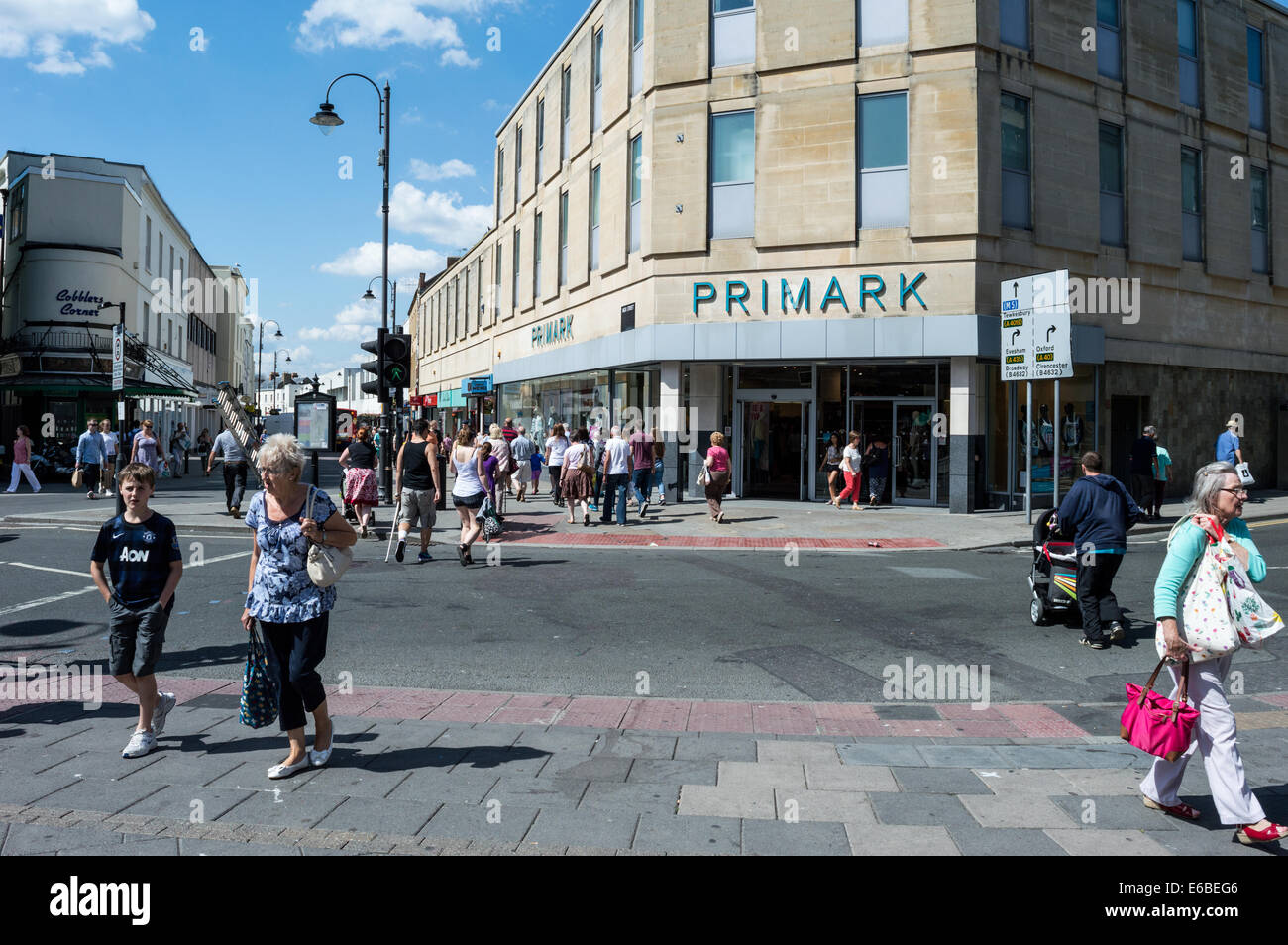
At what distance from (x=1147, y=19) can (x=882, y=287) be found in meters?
10.0

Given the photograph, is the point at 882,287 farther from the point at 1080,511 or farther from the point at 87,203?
the point at 87,203

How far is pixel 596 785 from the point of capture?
4496mm

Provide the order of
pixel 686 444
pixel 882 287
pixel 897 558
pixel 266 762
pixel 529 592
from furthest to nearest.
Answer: pixel 686 444
pixel 882 287
pixel 897 558
pixel 529 592
pixel 266 762

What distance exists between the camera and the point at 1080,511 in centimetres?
816

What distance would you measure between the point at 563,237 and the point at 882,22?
11675mm

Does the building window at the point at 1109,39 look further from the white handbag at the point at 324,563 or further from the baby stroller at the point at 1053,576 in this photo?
the white handbag at the point at 324,563

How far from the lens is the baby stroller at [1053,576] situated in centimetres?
820

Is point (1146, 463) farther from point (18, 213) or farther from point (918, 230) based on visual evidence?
point (18, 213)

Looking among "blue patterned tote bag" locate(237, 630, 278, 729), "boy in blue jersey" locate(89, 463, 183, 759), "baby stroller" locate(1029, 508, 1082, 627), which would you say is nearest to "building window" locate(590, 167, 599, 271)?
"baby stroller" locate(1029, 508, 1082, 627)

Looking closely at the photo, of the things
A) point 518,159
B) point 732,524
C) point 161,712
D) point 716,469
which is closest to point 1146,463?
point 732,524

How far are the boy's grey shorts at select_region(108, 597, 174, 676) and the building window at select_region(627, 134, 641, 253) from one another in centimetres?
1801

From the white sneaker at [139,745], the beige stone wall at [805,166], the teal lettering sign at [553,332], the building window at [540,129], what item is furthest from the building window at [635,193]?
the white sneaker at [139,745]

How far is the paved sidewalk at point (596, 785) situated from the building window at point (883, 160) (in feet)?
48.4

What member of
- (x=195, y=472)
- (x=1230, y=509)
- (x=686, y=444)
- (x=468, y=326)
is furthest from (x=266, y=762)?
(x=468, y=326)
